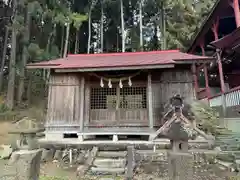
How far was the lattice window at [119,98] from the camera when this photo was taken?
995 cm

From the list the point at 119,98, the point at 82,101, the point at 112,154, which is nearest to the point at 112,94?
the point at 119,98

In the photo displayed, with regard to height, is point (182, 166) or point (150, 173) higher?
point (182, 166)

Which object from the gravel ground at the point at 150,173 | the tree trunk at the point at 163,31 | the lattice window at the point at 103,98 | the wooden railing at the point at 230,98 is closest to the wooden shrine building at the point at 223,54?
the wooden railing at the point at 230,98

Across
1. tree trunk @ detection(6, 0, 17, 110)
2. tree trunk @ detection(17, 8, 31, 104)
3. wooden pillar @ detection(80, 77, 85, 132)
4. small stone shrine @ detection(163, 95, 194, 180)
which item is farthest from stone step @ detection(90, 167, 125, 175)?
tree trunk @ detection(17, 8, 31, 104)

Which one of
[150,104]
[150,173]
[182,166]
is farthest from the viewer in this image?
[150,104]

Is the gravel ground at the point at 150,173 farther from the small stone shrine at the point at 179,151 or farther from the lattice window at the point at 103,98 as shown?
the lattice window at the point at 103,98

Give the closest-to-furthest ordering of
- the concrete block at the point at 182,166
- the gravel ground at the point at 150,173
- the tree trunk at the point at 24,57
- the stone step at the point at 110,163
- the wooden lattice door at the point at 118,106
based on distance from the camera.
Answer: the concrete block at the point at 182,166 < the gravel ground at the point at 150,173 < the stone step at the point at 110,163 < the wooden lattice door at the point at 118,106 < the tree trunk at the point at 24,57

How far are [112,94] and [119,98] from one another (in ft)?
1.40

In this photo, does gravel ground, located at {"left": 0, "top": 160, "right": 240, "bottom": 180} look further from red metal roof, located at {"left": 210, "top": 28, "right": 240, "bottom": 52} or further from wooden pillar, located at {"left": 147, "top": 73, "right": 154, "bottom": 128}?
red metal roof, located at {"left": 210, "top": 28, "right": 240, "bottom": 52}

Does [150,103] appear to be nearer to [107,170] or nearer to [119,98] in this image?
[119,98]

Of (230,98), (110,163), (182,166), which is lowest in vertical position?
(110,163)

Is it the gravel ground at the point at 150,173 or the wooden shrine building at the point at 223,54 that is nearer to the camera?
the gravel ground at the point at 150,173

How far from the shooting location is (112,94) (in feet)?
33.4

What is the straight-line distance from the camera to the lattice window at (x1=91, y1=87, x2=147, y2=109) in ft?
32.7
